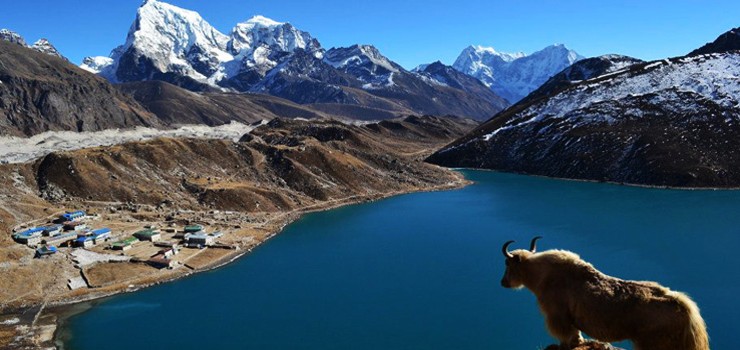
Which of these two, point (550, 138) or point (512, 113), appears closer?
point (550, 138)

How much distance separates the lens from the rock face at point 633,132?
5007 inches

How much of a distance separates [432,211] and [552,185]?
44850 millimetres

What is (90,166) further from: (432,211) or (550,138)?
(550,138)

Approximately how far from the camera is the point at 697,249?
7025cm

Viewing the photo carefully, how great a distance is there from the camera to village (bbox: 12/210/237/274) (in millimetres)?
65250

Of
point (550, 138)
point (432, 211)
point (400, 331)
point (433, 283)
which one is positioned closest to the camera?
point (400, 331)

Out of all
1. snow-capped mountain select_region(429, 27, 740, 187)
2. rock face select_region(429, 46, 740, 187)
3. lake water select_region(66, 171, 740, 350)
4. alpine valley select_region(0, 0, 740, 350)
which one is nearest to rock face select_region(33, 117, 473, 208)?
alpine valley select_region(0, 0, 740, 350)

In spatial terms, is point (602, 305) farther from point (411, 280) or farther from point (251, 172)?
point (251, 172)

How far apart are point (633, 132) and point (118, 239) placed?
128540 mm

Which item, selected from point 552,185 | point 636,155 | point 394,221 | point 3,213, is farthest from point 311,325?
point 636,155

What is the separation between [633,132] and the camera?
14300cm

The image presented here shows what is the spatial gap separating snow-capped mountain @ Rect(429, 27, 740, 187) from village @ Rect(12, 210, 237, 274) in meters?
102

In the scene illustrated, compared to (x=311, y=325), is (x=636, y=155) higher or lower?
higher

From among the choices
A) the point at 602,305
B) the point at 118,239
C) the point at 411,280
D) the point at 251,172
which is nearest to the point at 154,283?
the point at 118,239
